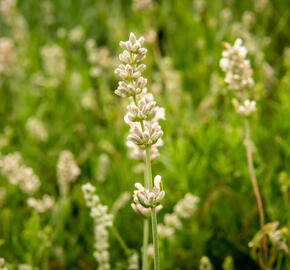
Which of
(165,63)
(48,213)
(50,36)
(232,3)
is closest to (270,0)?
(232,3)

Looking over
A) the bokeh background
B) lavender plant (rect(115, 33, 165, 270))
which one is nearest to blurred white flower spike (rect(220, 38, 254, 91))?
the bokeh background

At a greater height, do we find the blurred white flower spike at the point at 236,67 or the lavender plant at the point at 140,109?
the blurred white flower spike at the point at 236,67

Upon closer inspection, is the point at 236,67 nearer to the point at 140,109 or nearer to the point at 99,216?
the point at 140,109

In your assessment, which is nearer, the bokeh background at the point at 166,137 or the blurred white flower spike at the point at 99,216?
the blurred white flower spike at the point at 99,216

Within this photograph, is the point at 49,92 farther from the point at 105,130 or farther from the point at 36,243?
the point at 36,243

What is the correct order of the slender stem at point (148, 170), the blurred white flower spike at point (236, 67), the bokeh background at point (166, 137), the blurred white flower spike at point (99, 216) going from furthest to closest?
the bokeh background at point (166, 137) < the blurred white flower spike at point (236, 67) < the blurred white flower spike at point (99, 216) < the slender stem at point (148, 170)

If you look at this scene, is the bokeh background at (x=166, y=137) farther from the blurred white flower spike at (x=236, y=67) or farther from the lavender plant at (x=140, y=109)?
the lavender plant at (x=140, y=109)

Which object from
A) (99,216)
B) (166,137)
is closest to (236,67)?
(99,216)

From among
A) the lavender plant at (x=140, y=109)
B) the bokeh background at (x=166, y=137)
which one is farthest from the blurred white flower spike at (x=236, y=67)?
the lavender plant at (x=140, y=109)

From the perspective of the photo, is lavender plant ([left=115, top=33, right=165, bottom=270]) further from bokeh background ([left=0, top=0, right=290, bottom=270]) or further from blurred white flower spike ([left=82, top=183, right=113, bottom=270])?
bokeh background ([left=0, top=0, right=290, bottom=270])
